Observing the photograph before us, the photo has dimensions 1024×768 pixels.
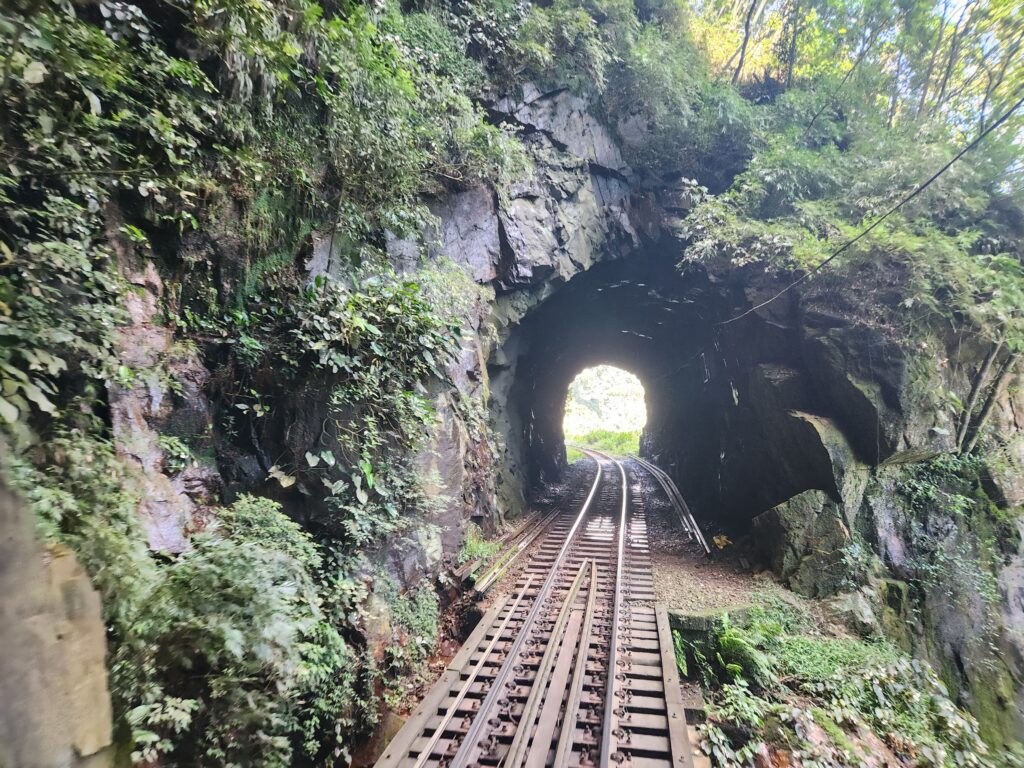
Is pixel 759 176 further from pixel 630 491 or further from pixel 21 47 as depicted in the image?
pixel 21 47

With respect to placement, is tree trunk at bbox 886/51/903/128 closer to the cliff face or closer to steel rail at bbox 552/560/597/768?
the cliff face

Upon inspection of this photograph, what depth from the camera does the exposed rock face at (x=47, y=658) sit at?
1727 mm

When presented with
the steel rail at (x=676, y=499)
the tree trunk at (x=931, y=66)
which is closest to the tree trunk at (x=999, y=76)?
the tree trunk at (x=931, y=66)

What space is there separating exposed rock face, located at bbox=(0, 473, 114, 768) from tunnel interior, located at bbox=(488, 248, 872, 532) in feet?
32.3

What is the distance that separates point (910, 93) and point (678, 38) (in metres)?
5.82

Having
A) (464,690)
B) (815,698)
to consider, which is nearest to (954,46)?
(815,698)

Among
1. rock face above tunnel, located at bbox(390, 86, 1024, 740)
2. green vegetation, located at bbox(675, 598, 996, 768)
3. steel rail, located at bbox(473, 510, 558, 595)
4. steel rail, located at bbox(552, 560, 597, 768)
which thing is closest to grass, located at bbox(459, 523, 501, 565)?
steel rail, located at bbox(473, 510, 558, 595)

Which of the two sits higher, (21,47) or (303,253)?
(21,47)

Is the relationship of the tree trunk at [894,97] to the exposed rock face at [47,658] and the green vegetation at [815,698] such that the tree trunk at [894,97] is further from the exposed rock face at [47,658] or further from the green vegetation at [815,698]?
the exposed rock face at [47,658]

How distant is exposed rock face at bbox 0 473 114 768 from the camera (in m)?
1.73

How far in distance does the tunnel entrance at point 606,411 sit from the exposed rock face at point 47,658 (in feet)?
109

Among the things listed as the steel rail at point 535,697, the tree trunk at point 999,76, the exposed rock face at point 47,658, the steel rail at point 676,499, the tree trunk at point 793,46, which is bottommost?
the steel rail at point 676,499

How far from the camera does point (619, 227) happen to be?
12531 mm

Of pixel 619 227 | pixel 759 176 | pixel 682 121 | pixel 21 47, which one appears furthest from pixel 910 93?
pixel 21 47
